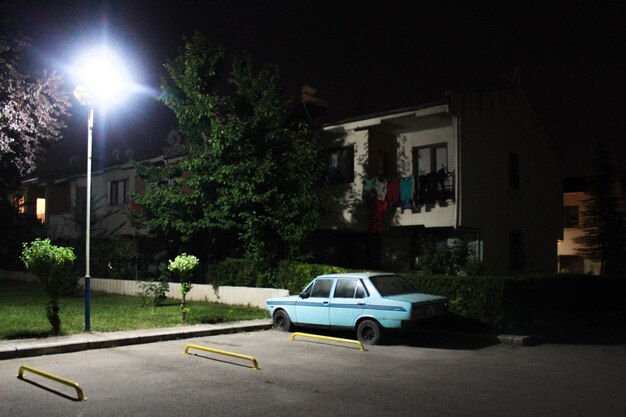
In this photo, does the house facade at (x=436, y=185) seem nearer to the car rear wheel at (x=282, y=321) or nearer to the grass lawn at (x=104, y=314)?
the grass lawn at (x=104, y=314)

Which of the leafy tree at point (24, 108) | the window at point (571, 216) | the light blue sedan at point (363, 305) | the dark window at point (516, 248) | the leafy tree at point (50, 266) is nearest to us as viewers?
the light blue sedan at point (363, 305)

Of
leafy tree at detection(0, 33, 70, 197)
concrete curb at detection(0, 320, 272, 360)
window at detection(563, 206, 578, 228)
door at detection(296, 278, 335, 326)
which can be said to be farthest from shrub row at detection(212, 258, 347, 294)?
window at detection(563, 206, 578, 228)

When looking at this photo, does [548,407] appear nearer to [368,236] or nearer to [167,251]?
[368,236]

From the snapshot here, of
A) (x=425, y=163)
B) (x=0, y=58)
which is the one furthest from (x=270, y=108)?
(x=0, y=58)

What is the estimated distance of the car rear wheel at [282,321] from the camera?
1436cm

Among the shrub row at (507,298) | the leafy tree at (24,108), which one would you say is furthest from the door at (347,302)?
the leafy tree at (24,108)

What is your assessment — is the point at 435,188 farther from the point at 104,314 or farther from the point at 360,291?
the point at 104,314

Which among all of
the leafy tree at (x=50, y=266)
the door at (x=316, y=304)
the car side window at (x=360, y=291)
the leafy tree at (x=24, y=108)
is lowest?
the door at (x=316, y=304)

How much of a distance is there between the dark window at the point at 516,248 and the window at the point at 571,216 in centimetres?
1961

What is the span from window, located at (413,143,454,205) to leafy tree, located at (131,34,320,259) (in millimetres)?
3601

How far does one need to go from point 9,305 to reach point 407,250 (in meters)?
13.8

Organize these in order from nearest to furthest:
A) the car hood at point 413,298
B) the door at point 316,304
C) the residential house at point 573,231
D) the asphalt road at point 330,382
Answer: the asphalt road at point 330,382
the car hood at point 413,298
the door at point 316,304
the residential house at point 573,231

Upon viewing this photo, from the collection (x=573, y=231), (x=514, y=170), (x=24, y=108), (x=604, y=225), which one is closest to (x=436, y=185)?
(x=514, y=170)

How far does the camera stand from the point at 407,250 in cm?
2145
